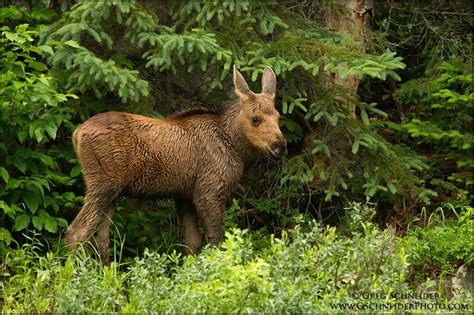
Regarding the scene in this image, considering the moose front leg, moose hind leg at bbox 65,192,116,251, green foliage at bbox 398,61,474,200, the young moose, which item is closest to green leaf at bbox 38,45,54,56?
the young moose

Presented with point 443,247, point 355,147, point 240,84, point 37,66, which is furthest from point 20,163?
point 443,247

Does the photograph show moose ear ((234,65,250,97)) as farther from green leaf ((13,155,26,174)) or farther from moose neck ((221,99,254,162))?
green leaf ((13,155,26,174))

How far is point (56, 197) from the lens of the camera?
1092 centimetres

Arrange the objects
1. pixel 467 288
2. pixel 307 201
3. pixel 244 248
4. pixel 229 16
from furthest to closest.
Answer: pixel 307 201, pixel 229 16, pixel 467 288, pixel 244 248

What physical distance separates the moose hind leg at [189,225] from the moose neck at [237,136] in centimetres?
83

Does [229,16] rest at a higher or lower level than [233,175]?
higher

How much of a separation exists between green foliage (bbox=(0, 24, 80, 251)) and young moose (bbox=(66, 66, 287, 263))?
0.61 m

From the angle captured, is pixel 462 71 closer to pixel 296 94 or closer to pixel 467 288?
pixel 296 94

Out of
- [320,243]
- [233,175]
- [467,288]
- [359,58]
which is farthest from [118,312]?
[359,58]

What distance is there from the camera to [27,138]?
10922 mm

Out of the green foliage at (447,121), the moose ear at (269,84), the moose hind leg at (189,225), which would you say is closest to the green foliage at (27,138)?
the moose hind leg at (189,225)

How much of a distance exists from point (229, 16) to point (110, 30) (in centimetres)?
145

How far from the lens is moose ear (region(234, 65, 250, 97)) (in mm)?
10453

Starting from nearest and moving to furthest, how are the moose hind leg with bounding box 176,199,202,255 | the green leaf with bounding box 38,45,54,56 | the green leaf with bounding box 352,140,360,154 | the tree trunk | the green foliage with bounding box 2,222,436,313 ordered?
the green foliage with bounding box 2,222,436,313 → the green leaf with bounding box 38,45,54,56 → the moose hind leg with bounding box 176,199,202,255 → the green leaf with bounding box 352,140,360,154 → the tree trunk
